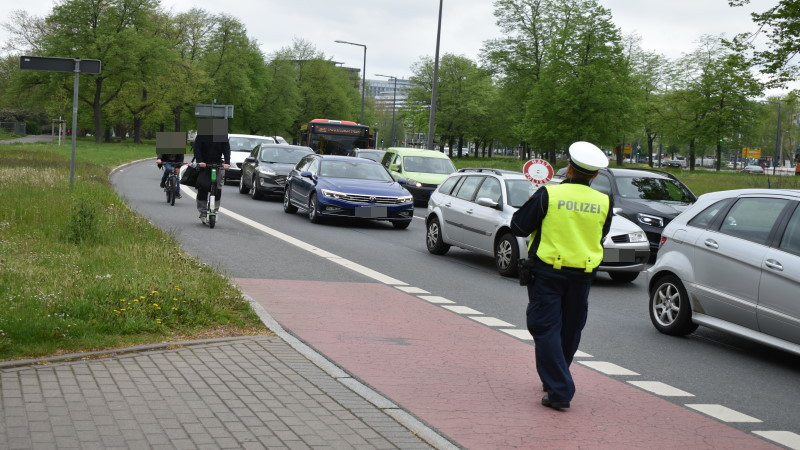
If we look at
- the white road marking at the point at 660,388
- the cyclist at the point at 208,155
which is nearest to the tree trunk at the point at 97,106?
the cyclist at the point at 208,155

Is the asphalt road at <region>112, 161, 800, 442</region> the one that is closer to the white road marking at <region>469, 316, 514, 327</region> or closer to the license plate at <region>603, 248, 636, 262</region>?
the white road marking at <region>469, 316, 514, 327</region>

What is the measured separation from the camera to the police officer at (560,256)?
6047mm

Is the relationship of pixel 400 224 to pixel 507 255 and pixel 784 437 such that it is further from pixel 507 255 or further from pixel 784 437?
pixel 784 437

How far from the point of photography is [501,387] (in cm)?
664

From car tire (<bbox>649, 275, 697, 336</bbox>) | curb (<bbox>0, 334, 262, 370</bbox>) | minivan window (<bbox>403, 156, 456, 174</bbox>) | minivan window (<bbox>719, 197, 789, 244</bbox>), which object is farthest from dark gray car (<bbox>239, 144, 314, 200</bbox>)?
curb (<bbox>0, 334, 262, 370</bbox>)

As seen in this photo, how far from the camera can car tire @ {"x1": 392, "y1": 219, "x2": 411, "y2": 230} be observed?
66.0ft

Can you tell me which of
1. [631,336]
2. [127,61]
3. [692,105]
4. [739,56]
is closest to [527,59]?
[692,105]

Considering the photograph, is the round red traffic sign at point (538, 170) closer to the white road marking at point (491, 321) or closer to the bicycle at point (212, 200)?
the bicycle at point (212, 200)

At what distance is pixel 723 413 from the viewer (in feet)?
20.6

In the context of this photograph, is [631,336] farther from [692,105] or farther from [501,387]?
[692,105]

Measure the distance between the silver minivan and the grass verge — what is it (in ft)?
13.1

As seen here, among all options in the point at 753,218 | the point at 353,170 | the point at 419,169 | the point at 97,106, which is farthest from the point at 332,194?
the point at 97,106

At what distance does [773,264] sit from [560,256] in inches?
114

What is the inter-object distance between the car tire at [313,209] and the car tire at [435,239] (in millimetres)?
4669
